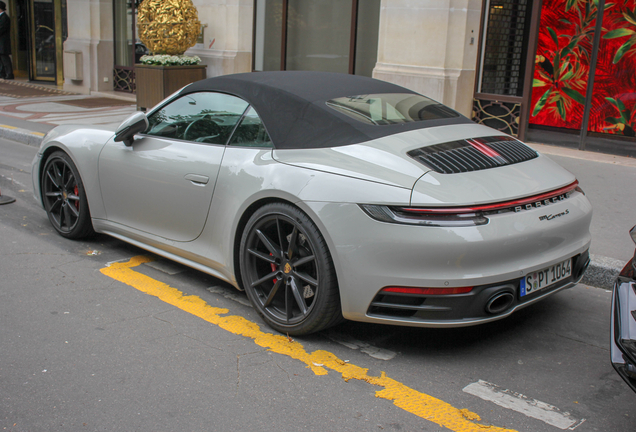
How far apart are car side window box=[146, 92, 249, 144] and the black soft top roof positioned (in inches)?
2.5

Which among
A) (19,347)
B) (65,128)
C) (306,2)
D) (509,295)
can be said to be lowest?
(19,347)

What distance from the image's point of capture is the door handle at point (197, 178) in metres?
3.88

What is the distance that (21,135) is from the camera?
10102mm

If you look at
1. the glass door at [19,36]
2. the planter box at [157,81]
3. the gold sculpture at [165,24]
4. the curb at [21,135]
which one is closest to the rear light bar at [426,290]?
the curb at [21,135]

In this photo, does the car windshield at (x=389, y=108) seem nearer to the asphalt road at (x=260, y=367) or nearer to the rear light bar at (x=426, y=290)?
the rear light bar at (x=426, y=290)

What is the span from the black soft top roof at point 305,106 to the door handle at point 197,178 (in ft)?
1.69

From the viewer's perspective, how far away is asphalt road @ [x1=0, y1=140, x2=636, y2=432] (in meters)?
2.77

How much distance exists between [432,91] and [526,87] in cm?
145

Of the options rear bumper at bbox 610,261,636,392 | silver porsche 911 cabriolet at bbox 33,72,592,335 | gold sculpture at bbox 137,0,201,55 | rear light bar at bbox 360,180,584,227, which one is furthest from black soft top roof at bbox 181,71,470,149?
gold sculpture at bbox 137,0,201,55

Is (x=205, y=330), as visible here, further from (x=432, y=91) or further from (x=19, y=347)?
(x=432, y=91)

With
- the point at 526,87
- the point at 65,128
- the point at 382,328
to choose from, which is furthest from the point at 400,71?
the point at 382,328

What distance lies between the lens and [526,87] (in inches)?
391

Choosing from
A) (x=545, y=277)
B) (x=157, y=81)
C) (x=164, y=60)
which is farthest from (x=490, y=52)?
(x=545, y=277)

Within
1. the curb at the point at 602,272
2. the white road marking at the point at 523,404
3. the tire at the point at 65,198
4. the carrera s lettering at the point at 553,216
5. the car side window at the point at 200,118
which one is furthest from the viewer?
the tire at the point at 65,198
